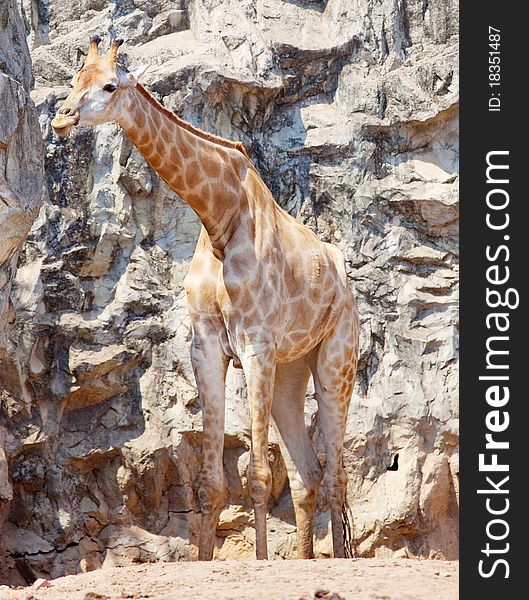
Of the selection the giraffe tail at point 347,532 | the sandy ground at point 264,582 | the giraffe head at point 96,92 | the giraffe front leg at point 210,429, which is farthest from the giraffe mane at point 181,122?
the sandy ground at point 264,582

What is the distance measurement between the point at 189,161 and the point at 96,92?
30.9 inches

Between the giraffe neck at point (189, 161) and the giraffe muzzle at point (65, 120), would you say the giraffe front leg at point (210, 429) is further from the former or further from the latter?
the giraffe muzzle at point (65, 120)

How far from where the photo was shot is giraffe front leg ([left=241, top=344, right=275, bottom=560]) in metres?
6.59

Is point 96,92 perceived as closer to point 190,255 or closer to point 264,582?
point 264,582

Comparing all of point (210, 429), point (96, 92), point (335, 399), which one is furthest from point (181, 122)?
point (335, 399)

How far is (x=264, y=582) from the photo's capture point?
5.09 metres

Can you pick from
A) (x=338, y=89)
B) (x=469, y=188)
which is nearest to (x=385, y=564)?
(x=469, y=188)

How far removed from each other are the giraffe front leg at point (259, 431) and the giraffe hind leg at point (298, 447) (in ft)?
2.61

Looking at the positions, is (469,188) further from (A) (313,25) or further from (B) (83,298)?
(A) (313,25)

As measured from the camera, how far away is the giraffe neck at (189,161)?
6.60 metres

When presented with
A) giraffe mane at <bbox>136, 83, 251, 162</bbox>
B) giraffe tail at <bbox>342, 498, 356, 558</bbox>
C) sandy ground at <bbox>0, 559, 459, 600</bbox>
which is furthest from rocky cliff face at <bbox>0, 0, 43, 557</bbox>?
giraffe tail at <bbox>342, 498, 356, 558</bbox>

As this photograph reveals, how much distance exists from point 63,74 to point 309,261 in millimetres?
3594

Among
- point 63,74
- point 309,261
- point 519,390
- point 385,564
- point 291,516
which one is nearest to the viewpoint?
point 519,390

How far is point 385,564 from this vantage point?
5.66 meters
